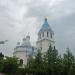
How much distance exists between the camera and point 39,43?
71.2 metres

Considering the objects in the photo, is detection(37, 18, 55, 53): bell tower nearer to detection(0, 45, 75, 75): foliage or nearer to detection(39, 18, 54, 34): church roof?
detection(39, 18, 54, 34): church roof

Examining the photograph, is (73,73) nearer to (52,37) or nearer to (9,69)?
(9,69)

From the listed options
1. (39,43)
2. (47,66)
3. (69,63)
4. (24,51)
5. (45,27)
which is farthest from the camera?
(39,43)

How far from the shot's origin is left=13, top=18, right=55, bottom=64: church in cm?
6738

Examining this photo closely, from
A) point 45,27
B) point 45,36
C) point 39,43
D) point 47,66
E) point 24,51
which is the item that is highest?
point 45,27

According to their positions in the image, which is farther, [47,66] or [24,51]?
[24,51]

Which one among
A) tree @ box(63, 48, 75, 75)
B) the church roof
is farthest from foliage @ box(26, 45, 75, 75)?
the church roof

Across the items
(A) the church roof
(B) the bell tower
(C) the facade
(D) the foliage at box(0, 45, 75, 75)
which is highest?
(A) the church roof

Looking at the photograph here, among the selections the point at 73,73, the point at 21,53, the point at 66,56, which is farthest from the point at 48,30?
the point at 73,73

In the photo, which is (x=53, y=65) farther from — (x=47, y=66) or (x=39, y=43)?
(x=39, y=43)

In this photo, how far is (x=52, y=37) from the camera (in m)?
70.9

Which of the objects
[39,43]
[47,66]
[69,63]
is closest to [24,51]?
[39,43]

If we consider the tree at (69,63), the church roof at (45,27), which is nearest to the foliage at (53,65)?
the tree at (69,63)

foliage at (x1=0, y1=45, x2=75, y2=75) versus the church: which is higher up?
the church
